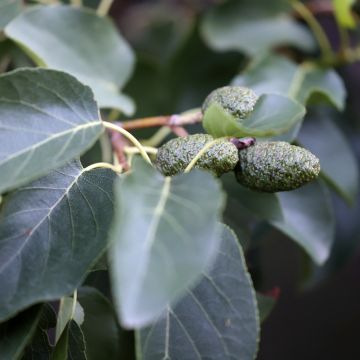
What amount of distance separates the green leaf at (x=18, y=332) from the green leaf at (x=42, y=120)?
0.39ft

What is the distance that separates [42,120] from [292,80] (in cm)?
45

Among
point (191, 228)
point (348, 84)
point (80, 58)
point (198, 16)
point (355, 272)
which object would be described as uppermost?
point (191, 228)

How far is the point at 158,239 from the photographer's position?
0.34m

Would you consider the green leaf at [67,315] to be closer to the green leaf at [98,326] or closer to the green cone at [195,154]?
the green leaf at [98,326]

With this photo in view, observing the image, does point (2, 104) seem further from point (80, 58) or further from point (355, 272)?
point (355, 272)

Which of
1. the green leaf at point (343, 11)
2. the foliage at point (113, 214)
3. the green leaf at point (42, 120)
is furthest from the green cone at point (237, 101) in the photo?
the green leaf at point (343, 11)

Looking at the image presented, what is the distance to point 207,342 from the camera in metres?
0.47

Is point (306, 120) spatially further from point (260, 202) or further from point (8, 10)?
point (8, 10)

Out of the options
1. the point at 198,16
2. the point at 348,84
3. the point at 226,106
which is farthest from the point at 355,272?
the point at 226,106

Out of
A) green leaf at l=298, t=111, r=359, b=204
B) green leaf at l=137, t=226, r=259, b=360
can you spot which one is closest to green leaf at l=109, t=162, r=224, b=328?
green leaf at l=137, t=226, r=259, b=360

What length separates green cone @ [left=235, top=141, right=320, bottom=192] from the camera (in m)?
0.47

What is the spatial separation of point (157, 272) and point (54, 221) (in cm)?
18

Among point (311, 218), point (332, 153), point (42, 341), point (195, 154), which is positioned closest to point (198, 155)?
point (195, 154)

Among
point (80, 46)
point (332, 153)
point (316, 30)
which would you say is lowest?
point (332, 153)
